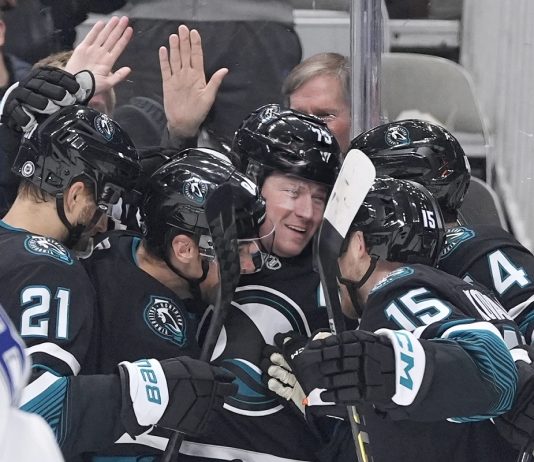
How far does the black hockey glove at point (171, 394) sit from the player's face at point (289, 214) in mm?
472

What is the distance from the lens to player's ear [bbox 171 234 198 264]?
90.2 inches

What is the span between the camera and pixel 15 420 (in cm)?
112

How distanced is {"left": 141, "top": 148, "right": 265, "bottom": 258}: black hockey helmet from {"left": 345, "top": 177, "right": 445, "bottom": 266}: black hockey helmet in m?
0.25

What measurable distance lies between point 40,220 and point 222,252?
0.36m

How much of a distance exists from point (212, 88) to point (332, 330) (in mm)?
1213

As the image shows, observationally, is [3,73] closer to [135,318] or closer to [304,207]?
[304,207]

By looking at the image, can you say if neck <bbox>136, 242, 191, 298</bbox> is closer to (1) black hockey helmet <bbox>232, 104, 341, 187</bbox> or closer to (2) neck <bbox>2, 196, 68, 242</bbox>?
(2) neck <bbox>2, 196, 68, 242</bbox>

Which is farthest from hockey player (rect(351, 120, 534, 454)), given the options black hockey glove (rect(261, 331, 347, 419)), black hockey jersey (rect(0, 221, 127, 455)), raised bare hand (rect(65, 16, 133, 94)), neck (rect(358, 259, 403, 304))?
raised bare hand (rect(65, 16, 133, 94))

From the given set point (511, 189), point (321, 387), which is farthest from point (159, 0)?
point (321, 387)

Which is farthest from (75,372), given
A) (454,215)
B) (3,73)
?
(3,73)

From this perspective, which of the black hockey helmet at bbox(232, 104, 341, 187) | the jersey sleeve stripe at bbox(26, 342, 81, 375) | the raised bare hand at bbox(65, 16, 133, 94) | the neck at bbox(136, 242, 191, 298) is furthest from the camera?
the raised bare hand at bbox(65, 16, 133, 94)

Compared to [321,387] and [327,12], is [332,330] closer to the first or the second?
[321,387]

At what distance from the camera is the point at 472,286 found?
1997 millimetres

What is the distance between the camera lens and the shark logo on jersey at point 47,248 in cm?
209
